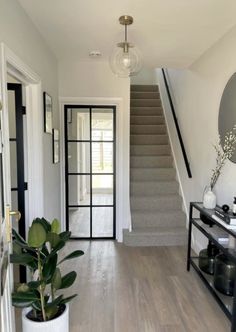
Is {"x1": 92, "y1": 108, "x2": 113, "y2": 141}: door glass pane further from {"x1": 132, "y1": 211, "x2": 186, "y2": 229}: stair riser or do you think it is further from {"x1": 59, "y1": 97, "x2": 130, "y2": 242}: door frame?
{"x1": 132, "y1": 211, "x2": 186, "y2": 229}: stair riser

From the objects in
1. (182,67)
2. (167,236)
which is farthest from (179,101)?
(167,236)

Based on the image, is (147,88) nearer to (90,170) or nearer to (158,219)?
(90,170)

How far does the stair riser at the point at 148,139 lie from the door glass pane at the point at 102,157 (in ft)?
3.92

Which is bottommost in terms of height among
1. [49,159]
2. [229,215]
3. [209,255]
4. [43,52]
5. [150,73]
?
[209,255]

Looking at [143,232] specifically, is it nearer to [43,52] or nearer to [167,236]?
[167,236]

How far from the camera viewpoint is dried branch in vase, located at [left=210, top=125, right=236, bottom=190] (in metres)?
2.62

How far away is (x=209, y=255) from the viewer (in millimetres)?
2887

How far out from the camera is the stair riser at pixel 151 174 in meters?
4.67

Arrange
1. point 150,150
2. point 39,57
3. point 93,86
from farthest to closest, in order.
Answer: point 150,150 < point 93,86 < point 39,57

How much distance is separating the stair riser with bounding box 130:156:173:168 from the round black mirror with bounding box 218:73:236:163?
203 centimetres

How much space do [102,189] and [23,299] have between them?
2421 millimetres

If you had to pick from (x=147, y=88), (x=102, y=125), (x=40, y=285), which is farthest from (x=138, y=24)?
(x=147, y=88)

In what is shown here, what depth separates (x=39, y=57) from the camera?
272cm

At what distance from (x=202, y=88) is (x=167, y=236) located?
2140 mm
